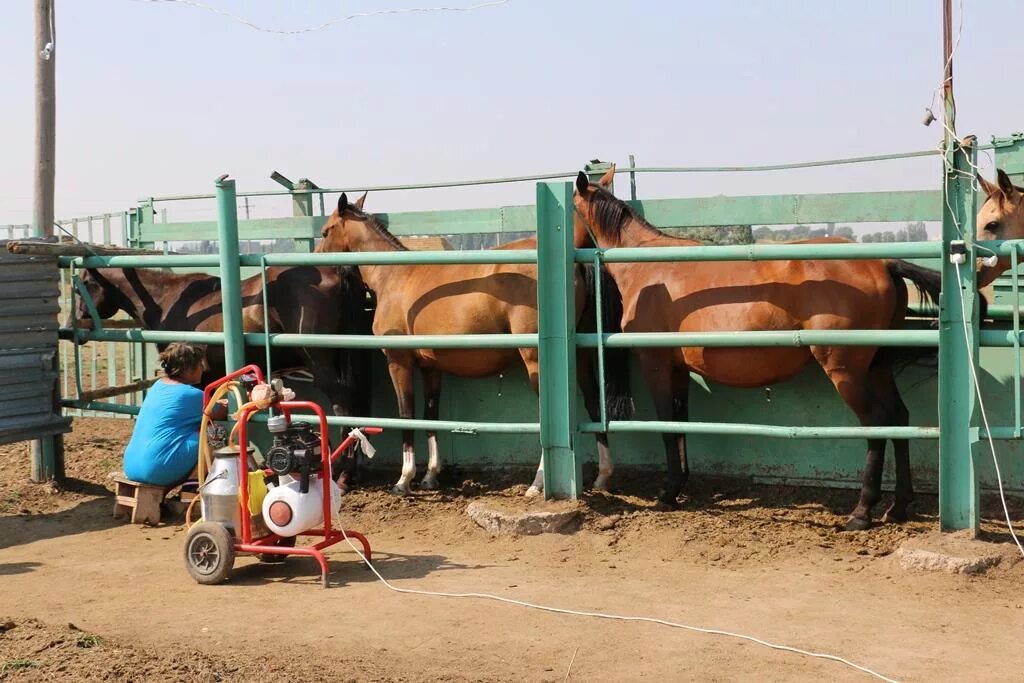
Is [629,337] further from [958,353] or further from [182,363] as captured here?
[182,363]

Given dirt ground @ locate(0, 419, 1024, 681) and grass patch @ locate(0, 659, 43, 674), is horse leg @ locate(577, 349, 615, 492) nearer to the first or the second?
dirt ground @ locate(0, 419, 1024, 681)

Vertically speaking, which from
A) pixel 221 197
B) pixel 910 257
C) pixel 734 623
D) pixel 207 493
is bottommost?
pixel 734 623

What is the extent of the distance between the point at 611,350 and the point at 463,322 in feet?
3.14

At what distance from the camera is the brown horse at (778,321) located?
5.73 metres


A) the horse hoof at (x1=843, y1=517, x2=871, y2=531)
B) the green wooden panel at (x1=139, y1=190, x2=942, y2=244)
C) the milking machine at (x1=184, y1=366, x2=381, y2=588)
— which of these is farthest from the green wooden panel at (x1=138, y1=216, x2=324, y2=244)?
the horse hoof at (x1=843, y1=517, x2=871, y2=531)

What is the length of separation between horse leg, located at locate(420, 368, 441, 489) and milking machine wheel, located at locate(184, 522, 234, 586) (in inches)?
77.2

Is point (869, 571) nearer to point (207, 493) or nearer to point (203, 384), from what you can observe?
point (207, 493)

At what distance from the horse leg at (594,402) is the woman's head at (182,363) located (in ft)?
7.71

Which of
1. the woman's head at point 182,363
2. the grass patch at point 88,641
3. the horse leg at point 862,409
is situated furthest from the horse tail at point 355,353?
the grass patch at point 88,641

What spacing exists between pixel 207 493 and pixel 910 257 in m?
3.66

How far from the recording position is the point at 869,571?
5.08 meters

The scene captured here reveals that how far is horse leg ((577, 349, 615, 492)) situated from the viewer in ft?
21.8

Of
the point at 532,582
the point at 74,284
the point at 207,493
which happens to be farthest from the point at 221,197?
the point at 532,582

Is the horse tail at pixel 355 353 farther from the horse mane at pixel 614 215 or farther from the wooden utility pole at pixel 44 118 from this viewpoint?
the wooden utility pole at pixel 44 118
